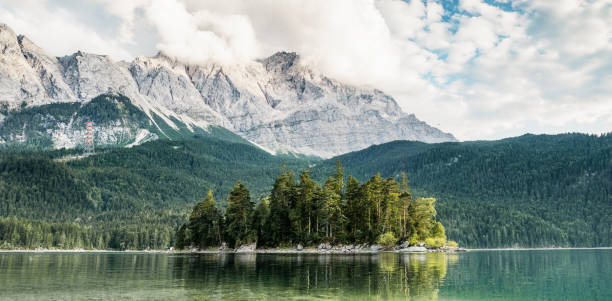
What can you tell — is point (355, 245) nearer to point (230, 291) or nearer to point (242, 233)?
point (242, 233)

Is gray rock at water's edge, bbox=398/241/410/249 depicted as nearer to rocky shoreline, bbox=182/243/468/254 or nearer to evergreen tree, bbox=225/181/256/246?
rocky shoreline, bbox=182/243/468/254

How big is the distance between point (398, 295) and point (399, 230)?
278ft

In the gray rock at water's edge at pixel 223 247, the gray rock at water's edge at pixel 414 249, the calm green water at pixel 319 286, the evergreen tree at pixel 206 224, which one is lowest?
the gray rock at water's edge at pixel 223 247

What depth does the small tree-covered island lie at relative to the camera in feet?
398

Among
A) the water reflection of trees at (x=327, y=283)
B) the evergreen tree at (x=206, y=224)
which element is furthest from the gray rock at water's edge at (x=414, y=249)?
the water reflection of trees at (x=327, y=283)

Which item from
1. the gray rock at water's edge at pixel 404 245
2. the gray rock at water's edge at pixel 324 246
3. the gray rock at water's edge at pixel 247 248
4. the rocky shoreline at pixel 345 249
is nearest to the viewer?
the rocky shoreline at pixel 345 249

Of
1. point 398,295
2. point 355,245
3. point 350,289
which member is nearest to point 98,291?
point 350,289

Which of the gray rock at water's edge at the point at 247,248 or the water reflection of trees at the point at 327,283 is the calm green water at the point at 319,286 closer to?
the water reflection of trees at the point at 327,283

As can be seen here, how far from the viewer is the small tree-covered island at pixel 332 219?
121438 mm

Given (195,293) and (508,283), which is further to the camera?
(508,283)

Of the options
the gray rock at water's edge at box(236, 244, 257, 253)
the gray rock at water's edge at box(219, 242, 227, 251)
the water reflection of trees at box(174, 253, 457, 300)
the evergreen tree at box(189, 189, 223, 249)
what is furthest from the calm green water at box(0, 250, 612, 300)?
the evergreen tree at box(189, 189, 223, 249)

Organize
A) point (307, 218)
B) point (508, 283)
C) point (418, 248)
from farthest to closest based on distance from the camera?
point (307, 218)
point (418, 248)
point (508, 283)

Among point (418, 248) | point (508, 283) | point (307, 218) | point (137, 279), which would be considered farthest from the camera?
point (307, 218)

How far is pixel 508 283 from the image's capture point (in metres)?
52.2
